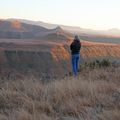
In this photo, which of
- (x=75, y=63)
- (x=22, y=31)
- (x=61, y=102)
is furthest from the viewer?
(x=22, y=31)

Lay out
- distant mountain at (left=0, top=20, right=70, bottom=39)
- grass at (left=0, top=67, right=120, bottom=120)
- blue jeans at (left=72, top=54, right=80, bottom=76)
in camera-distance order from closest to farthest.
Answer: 1. grass at (left=0, top=67, right=120, bottom=120)
2. blue jeans at (left=72, top=54, right=80, bottom=76)
3. distant mountain at (left=0, top=20, right=70, bottom=39)

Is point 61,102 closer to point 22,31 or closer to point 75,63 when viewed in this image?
point 75,63

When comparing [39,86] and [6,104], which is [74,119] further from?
[39,86]

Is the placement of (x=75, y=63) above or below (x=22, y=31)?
above

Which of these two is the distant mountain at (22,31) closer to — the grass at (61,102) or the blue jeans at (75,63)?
the blue jeans at (75,63)

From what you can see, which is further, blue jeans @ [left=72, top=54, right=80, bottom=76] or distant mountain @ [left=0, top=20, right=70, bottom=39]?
distant mountain @ [left=0, top=20, right=70, bottom=39]

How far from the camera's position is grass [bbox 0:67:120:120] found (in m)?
5.93

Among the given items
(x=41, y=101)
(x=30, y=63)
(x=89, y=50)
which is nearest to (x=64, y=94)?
(x=41, y=101)

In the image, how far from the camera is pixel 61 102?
→ 22.3ft

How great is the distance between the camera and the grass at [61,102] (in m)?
5.93

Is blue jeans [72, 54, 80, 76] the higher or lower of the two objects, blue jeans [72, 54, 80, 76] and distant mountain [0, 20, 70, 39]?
the higher

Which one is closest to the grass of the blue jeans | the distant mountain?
the blue jeans

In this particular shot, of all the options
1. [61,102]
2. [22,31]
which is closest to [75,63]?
[61,102]

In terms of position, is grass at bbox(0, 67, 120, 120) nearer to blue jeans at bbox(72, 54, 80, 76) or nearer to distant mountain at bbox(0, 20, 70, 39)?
blue jeans at bbox(72, 54, 80, 76)
